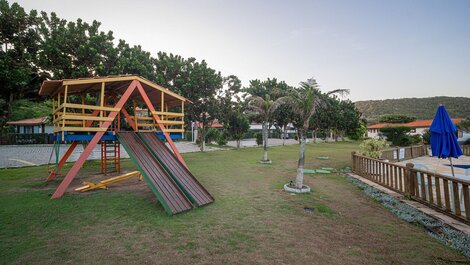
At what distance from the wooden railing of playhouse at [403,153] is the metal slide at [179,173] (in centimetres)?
1431

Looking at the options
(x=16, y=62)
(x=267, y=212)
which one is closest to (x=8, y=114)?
(x=16, y=62)

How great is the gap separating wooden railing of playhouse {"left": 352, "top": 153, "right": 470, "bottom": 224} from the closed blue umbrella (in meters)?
0.94

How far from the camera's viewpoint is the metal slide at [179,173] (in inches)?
281

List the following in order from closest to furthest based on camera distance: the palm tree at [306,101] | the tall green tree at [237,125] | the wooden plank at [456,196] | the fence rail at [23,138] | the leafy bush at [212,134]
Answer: the wooden plank at [456,196] < the palm tree at [306,101] < the fence rail at [23,138] < the tall green tree at [237,125] < the leafy bush at [212,134]

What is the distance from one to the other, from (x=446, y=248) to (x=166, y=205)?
6.43 metres

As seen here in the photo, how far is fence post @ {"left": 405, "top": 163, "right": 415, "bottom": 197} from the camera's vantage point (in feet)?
24.4

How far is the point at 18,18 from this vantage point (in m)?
12.6

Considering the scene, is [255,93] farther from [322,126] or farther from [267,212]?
[267,212]

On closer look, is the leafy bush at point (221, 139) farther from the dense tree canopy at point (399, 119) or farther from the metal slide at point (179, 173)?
the dense tree canopy at point (399, 119)

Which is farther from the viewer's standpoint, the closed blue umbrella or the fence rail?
the fence rail

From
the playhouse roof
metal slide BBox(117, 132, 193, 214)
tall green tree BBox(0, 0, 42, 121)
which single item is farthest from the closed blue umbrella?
tall green tree BBox(0, 0, 42, 121)

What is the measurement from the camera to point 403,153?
63.6 ft

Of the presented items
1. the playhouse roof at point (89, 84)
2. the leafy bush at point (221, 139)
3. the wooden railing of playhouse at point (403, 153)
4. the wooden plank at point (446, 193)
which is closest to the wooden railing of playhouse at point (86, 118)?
the playhouse roof at point (89, 84)

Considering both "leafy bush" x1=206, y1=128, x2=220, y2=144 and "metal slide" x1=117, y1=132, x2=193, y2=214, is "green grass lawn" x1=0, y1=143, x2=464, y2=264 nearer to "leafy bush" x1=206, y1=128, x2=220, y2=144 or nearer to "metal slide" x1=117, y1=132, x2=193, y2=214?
"metal slide" x1=117, y1=132, x2=193, y2=214
